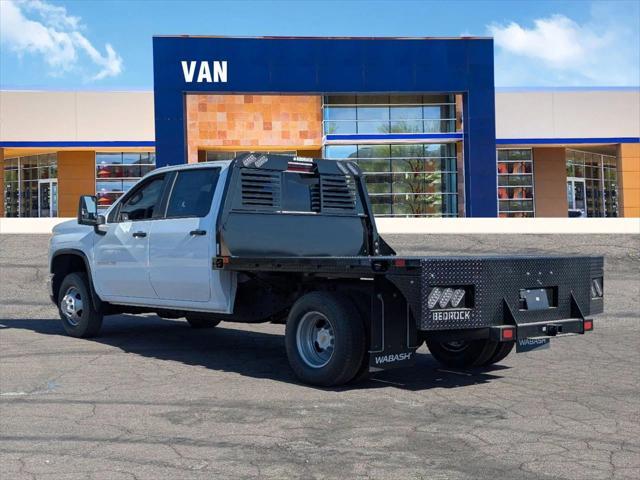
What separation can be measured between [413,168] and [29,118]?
50.8 feet

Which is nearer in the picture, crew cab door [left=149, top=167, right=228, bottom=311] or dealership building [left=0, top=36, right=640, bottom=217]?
crew cab door [left=149, top=167, right=228, bottom=311]

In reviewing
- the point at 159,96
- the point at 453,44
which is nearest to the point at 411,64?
the point at 453,44

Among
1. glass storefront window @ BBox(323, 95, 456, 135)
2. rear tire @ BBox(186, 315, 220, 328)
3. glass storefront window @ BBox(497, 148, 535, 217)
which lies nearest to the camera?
rear tire @ BBox(186, 315, 220, 328)

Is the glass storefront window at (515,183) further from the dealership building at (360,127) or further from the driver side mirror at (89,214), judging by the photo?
the driver side mirror at (89,214)

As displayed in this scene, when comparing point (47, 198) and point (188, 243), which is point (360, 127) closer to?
point (47, 198)

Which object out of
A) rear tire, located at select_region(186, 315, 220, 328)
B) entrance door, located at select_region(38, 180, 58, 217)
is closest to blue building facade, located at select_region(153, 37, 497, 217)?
entrance door, located at select_region(38, 180, 58, 217)

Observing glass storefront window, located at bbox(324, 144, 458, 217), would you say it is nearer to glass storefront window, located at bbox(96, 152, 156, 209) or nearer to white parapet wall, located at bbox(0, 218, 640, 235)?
white parapet wall, located at bbox(0, 218, 640, 235)

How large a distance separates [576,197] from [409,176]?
931 cm

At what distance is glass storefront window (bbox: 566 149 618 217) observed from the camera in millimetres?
35281

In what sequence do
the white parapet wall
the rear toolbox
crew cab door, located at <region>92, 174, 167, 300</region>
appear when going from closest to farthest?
1. the rear toolbox
2. crew cab door, located at <region>92, 174, 167, 300</region>
3. the white parapet wall

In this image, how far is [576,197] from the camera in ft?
116

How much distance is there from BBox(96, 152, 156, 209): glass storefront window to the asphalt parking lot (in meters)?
24.2

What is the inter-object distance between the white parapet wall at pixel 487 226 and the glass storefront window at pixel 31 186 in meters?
13.2

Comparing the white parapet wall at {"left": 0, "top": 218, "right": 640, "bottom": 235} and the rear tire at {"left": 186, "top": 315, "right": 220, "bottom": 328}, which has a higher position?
the white parapet wall at {"left": 0, "top": 218, "right": 640, "bottom": 235}
